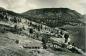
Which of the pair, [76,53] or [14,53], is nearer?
[14,53]

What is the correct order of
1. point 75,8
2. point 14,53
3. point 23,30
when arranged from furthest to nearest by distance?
point 75,8 < point 23,30 < point 14,53

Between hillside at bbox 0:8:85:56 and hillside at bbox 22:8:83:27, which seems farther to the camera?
hillside at bbox 22:8:83:27

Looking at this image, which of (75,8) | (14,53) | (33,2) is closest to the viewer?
(14,53)

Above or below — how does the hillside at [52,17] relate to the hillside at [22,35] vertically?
above

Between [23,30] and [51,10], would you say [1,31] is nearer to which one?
[23,30]

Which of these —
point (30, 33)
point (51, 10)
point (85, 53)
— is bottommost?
point (85, 53)

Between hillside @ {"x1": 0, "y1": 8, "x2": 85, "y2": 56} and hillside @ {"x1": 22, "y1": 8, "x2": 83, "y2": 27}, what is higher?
hillside @ {"x1": 22, "y1": 8, "x2": 83, "y2": 27}

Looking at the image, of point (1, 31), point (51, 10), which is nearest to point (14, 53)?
point (1, 31)

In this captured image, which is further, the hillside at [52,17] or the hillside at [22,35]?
the hillside at [52,17]

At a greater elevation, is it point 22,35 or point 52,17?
point 52,17

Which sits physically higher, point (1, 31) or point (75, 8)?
point (75, 8)

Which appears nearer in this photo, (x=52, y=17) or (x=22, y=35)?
(x=22, y=35)
